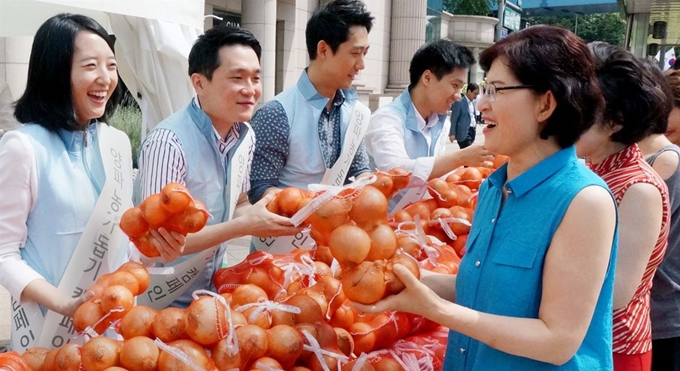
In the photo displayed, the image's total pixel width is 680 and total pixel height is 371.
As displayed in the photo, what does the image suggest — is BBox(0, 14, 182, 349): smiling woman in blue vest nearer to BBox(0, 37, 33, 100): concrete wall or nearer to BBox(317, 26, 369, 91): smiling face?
BBox(317, 26, 369, 91): smiling face

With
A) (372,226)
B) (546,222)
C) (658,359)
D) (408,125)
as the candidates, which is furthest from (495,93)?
(408,125)

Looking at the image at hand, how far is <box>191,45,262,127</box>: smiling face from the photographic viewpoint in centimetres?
239

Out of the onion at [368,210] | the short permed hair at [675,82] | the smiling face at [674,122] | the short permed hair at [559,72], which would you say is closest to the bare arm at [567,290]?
the short permed hair at [559,72]

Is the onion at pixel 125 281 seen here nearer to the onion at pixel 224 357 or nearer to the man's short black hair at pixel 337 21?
the onion at pixel 224 357

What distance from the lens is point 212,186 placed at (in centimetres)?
243

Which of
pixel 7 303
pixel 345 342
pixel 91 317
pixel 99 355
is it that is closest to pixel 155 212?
pixel 91 317

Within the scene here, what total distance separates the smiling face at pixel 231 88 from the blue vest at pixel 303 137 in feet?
1.75

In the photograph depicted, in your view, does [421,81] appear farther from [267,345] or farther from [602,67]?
[267,345]

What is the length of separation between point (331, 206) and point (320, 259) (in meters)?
0.65

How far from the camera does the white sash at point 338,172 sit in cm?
280

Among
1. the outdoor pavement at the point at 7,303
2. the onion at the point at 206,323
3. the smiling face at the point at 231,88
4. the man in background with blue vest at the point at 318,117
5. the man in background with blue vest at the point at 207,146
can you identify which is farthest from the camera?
the outdoor pavement at the point at 7,303

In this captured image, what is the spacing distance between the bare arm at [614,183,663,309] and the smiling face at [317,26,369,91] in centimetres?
159

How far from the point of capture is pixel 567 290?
4.43ft

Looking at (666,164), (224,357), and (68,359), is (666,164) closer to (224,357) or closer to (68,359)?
(224,357)
